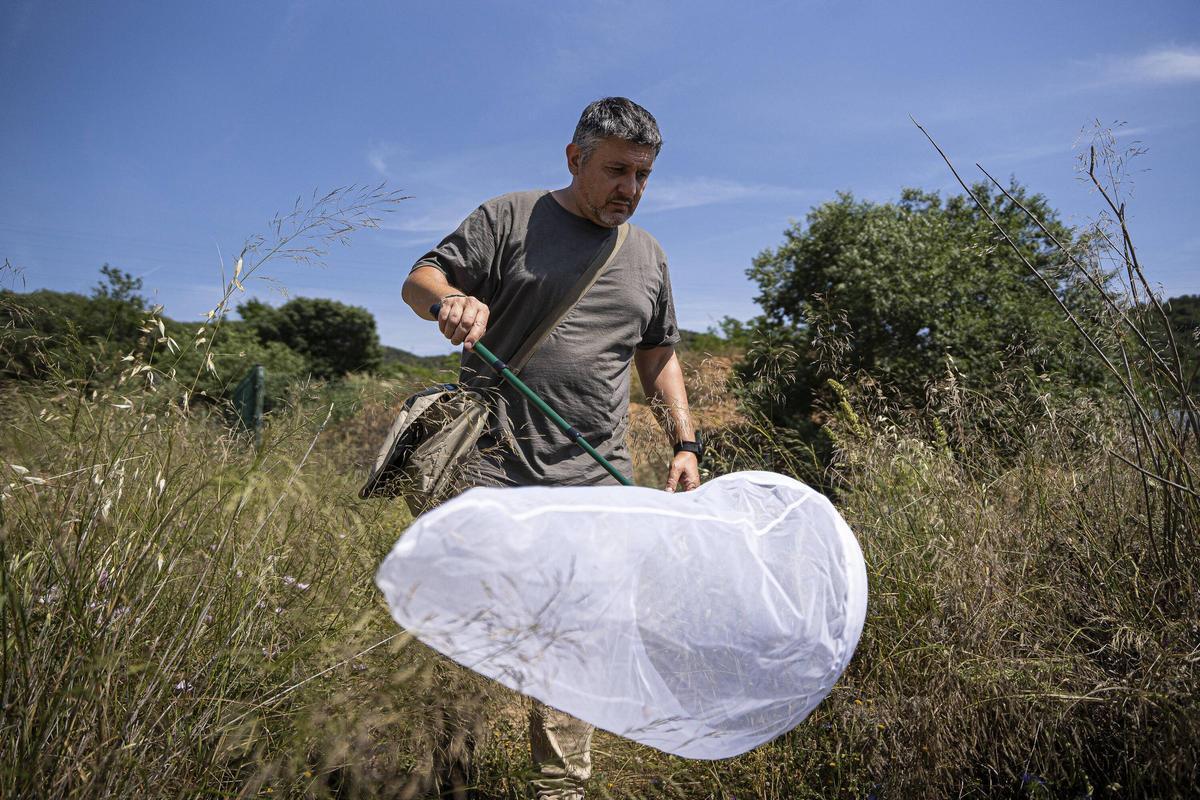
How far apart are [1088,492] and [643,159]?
193 centimetres

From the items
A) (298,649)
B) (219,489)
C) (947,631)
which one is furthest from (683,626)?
(219,489)

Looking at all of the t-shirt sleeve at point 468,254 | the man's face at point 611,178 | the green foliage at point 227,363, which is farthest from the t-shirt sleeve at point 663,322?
the green foliage at point 227,363

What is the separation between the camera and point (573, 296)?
7.30 ft

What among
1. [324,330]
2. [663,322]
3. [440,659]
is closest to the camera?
[440,659]

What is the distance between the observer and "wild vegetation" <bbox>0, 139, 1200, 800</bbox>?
4.41 feet

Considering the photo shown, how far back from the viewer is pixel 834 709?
7.04 feet

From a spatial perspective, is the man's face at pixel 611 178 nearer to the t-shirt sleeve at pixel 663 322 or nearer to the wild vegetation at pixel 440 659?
the t-shirt sleeve at pixel 663 322

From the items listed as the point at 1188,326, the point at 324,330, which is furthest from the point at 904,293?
the point at 324,330

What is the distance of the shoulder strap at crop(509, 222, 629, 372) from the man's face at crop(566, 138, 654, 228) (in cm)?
7

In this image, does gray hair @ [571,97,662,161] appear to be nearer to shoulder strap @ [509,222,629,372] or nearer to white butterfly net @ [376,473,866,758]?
shoulder strap @ [509,222,629,372]

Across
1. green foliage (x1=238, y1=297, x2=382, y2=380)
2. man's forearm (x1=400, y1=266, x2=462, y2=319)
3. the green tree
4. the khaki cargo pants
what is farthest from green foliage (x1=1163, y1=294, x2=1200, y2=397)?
green foliage (x1=238, y1=297, x2=382, y2=380)

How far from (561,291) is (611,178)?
36cm

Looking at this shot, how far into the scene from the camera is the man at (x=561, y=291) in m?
2.14

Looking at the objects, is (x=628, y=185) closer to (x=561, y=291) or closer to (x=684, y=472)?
(x=561, y=291)
